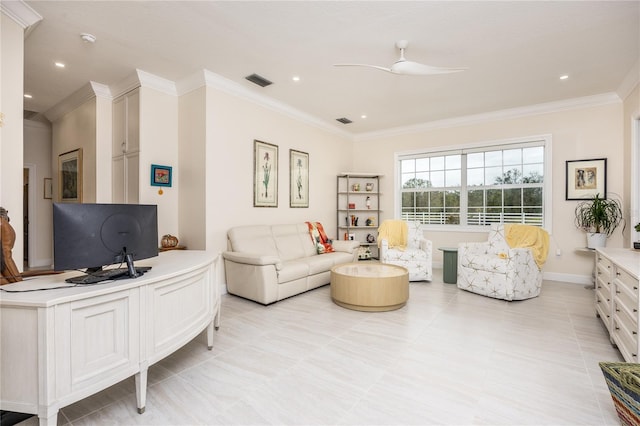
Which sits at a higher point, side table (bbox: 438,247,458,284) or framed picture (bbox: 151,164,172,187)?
framed picture (bbox: 151,164,172,187)

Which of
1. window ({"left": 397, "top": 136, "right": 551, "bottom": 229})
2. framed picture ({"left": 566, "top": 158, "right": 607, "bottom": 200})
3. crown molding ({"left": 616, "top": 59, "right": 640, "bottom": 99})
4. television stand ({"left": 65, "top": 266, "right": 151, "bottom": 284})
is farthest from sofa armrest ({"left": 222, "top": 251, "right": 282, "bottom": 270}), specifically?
crown molding ({"left": 616, "top": 59, "right": 640, "bottom": 99})

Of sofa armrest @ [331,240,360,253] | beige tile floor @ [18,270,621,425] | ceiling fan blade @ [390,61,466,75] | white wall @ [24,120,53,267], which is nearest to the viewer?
beige tile floor @ [18,270,621,425]

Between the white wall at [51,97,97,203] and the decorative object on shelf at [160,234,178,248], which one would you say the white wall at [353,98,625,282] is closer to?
the decorative object on shelf at [160,234,178,248]

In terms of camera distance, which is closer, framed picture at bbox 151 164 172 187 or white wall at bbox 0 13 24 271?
white wall at bbox 0 13 24 271

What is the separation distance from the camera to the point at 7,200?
235 centimetres

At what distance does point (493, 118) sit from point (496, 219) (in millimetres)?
1748

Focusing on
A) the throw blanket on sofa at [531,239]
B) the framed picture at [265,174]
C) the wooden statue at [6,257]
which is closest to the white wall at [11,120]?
the wooden statue at [6,257]

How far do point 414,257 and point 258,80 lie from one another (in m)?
3.41

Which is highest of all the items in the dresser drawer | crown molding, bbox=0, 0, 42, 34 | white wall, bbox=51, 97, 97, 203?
crown molding, bbox=0, 0, 42, 34

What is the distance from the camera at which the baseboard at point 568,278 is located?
15.1 ft

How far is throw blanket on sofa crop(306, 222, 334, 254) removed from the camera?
5098 millimetres

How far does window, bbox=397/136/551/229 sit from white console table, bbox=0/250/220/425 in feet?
17.0

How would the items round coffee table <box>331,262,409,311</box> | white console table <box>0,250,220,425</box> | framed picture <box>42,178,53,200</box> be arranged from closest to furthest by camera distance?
1. white console table <box>0,250,220,425</box>
2. round coffee table <box>331,262,409,311</box>
3. framed picture <box>42,178,53,200</box>

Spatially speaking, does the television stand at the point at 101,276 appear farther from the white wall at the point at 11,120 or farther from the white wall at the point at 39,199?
the white wall at the point at 39,199
